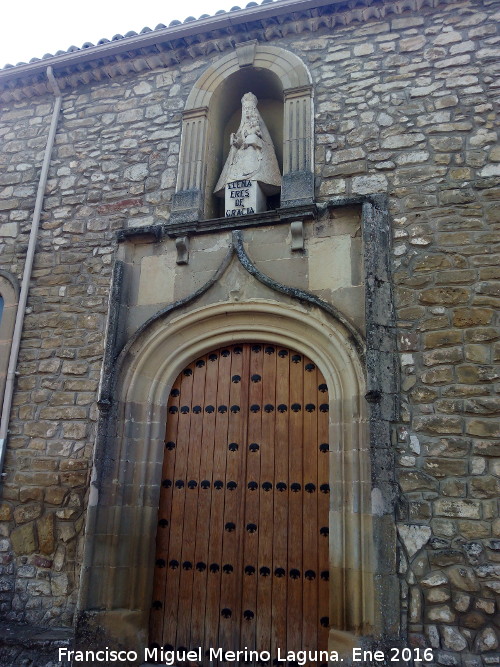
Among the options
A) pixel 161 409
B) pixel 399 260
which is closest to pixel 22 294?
pixel 161 409

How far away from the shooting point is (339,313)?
4441 mm

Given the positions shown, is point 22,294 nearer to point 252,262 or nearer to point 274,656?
point 252,262

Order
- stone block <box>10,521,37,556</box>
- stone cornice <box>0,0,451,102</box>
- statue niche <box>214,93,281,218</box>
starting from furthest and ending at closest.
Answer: stone cornice <box>0,0,451,102</box> < statue niche <box>214,93,281,218</box> < stone block <box>10,521,37,556</box>

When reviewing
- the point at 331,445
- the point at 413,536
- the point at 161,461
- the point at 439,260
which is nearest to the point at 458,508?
the point at 413,536

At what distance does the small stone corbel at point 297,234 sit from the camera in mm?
4785

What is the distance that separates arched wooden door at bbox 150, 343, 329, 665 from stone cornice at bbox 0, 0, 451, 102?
11.1 ft

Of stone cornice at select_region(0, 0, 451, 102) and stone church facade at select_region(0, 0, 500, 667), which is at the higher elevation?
stone cornice at select_region(0, 0, 451, 102)

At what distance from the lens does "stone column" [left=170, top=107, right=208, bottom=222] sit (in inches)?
207

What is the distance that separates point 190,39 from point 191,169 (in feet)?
5.22

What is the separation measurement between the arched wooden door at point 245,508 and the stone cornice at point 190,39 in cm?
338

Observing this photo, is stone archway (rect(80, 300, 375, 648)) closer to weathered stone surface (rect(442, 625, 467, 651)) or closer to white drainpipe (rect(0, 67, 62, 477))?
weathered stone surface (rect(442, 625, 467, 651))

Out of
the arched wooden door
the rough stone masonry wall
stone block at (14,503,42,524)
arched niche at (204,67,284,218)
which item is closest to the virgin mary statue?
arched niche at (204,67,284,218)

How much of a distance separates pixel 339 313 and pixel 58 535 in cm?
309

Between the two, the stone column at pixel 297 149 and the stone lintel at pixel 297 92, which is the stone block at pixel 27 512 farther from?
the stone lintel at pixel 297 92
